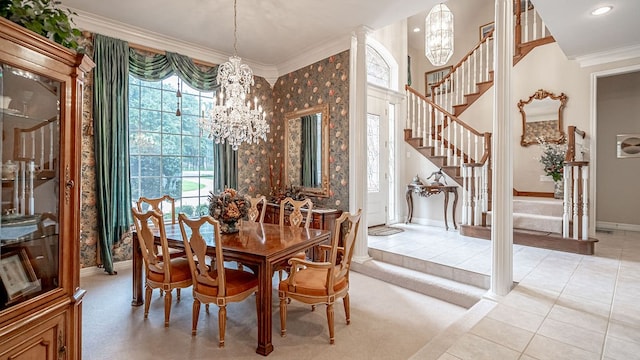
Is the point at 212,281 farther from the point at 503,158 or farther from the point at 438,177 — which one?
the point at 438,177

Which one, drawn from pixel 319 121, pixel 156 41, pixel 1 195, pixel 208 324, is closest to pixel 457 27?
pixel 319 121

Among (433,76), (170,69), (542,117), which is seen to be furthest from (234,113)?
(433,76)

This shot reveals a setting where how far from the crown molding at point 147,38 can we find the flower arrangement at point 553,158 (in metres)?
5.26

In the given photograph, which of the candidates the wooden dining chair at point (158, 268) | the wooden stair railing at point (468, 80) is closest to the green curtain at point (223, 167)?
the wooden dining chair at point (158, 268)

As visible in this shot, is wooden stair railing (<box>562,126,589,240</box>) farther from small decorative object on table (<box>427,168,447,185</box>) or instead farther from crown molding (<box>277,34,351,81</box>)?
crown molding (<box>277,34,351,81</box>)

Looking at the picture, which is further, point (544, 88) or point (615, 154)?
point (615, 154)

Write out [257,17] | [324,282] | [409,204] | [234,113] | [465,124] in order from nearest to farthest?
1. [324,282]
2. [234,113]
3. [257,17]
4. [465,124]
5. [409,204]

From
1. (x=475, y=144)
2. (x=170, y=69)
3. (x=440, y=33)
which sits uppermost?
(x=440, y=33)

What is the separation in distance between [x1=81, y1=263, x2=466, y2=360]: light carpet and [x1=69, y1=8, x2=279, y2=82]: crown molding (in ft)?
10.6

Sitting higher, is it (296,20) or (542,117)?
(296,20)

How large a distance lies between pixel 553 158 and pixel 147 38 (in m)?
6.71

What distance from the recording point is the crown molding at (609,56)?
183 inches

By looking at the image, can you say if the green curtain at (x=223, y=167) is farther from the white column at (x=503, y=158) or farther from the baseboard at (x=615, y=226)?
the baseboard at (x=615, y=226)

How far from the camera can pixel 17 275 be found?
59.2 inches
